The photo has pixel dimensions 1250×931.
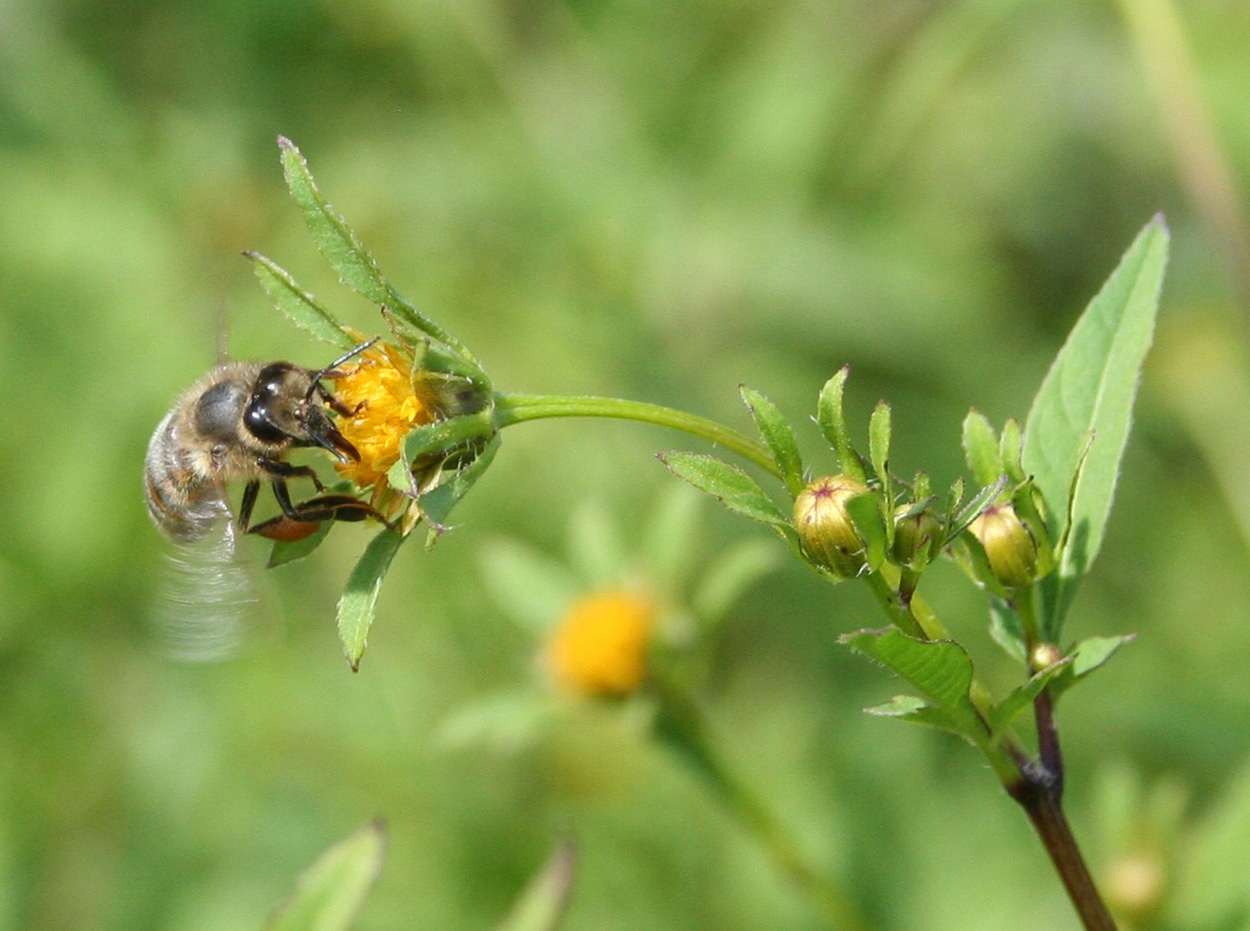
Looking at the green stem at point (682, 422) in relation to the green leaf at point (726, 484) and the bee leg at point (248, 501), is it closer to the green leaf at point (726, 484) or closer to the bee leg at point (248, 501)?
the green leaf at point (726, 484)

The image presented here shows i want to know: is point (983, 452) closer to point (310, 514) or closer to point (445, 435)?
point (445, 435)

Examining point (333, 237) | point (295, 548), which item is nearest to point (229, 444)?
point (295, 548)

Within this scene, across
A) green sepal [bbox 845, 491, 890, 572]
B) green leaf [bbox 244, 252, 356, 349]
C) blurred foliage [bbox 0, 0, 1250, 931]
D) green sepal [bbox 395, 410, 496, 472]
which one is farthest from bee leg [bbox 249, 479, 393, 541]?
blurred foliage [bbox 0, 0, 1250, 931]

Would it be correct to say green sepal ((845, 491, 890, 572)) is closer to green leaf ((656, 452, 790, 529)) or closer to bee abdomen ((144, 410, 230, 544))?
green leaf ((656, 452, 790, 529))

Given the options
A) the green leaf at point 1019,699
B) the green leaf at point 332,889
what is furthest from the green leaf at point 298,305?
the green leaf at point 1019,699

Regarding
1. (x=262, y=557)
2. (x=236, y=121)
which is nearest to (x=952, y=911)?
(x=262, y=557)

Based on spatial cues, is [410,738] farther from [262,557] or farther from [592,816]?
[262,557]
